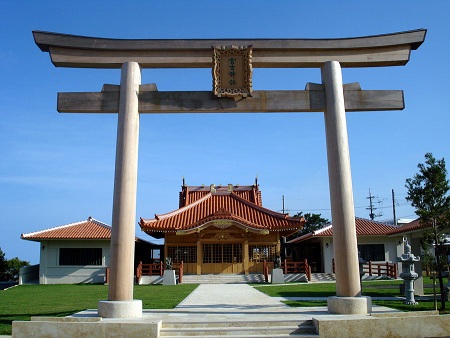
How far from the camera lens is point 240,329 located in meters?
7.43

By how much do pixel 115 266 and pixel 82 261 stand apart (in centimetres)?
1906

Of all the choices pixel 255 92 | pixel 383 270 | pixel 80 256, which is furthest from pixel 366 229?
pixel 255 92

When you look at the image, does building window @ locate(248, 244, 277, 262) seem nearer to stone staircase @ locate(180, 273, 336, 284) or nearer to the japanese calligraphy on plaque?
stone staircase @ locate(180, 273, 336, 284)

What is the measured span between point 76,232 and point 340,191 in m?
20.9

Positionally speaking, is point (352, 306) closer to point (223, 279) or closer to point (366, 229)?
point (223, 279)

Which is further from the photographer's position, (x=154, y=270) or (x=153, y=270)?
(x=153, y=270)

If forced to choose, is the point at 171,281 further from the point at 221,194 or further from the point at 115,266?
the point at 115,266

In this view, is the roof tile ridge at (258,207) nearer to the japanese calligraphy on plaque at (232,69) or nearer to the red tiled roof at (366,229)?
the red tiled roof at (366,229)

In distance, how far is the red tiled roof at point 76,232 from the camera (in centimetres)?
2506

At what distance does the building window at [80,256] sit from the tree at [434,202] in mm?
19819

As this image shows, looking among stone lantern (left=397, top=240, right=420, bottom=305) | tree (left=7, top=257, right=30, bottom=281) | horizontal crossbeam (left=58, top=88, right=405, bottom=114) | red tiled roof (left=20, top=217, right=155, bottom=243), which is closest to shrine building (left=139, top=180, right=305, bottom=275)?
red tiled roof (left=20, top=217, right=155, bottom=243)

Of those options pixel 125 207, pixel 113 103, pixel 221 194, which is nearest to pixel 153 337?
pixel 125 207

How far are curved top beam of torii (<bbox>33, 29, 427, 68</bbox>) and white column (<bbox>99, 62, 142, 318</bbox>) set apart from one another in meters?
0.51

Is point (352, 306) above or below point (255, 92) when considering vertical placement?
below
